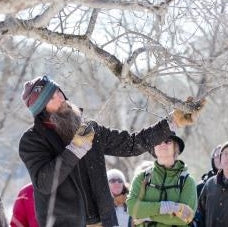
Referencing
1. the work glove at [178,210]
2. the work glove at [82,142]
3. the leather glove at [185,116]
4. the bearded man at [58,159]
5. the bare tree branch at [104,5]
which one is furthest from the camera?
the work glove at [178,210]

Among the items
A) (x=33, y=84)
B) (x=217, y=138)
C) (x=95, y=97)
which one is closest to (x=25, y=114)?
(x=95, y=97)

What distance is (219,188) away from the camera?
6.24 metres

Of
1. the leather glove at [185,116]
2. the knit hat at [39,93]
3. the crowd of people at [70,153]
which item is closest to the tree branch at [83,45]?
the leather glove at [185,116]

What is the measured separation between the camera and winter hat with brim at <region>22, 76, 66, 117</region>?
174 inches

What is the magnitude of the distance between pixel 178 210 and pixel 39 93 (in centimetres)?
186

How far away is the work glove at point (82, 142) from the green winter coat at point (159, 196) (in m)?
1.74

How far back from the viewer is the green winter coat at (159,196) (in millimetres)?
5832

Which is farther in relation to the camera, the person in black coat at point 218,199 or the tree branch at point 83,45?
the person in black coat at point 218,199

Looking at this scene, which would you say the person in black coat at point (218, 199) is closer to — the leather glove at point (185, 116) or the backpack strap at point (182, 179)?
the backpack strap at point (182, 179)

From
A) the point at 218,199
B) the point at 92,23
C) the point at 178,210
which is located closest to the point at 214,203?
the point at 218,199

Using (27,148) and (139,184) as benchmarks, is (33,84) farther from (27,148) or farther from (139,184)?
(139,184)

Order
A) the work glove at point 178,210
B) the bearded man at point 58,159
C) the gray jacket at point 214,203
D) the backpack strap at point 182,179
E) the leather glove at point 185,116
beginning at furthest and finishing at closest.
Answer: the gray jacket at point 214,203
the backpack strap at point 182,179
the work glove at point 178,210
the leather glove at point 185,116
the bearded man at point 58,159

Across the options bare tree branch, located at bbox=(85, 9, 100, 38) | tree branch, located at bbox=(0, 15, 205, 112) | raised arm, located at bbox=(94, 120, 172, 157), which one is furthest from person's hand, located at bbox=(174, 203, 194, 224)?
bare tree branch, located at bbox=(85, 9, 100, 38)

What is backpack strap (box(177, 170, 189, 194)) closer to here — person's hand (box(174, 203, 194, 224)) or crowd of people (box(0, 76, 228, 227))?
person's hand (box(174, 203, 194, 224))
